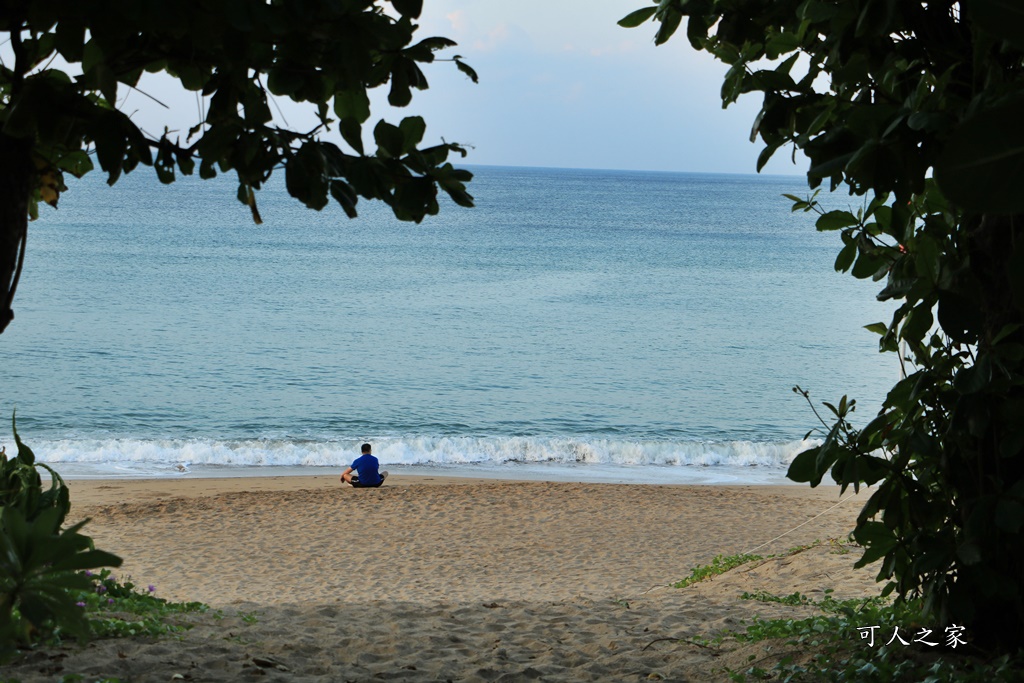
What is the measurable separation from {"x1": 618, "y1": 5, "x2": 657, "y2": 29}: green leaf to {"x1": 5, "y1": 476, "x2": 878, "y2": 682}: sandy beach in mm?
2704

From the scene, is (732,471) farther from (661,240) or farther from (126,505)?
(661,240)

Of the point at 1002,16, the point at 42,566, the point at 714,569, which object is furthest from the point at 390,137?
the point at 714,569

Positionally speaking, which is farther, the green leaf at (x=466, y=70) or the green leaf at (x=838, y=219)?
the green leaf at (x=838, y=219)

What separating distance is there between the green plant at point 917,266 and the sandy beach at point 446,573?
1155 millimetres

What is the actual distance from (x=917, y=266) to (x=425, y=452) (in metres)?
15.2

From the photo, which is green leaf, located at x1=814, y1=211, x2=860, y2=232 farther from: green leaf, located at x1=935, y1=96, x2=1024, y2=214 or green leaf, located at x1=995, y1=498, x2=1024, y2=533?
green leaf, located at x1=935, y1=96, x2=1024, y2=214

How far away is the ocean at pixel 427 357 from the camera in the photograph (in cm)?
1783

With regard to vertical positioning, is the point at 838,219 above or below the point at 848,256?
above

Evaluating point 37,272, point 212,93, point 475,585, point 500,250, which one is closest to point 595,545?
point 475,585

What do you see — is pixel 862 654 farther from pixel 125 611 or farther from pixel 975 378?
pixel 125 611

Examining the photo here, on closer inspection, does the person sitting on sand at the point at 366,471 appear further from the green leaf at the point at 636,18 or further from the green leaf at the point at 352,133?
the green leaf at the point at 352,133

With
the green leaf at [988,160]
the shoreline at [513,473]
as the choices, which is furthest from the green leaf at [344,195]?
the shoreline at [513,473]

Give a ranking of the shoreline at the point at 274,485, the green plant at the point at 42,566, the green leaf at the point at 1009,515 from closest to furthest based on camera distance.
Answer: the green plant at the point at 42,566, the green leaf at the point at 1009,515, the shoreline at the point at 274,485

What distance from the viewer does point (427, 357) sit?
26.7 metres
